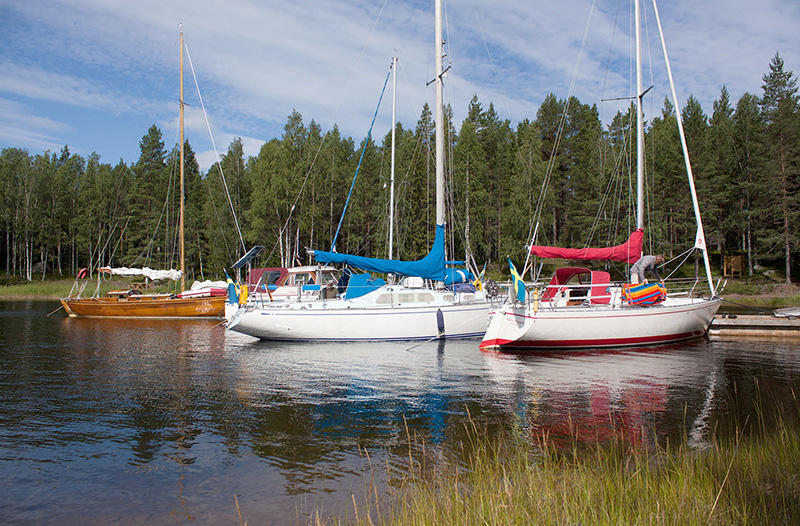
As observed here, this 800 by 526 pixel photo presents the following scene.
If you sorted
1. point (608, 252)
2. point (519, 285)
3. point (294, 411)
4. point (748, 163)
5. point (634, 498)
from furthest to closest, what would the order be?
point (748, 163) < point (608, 252) < point (519, 285) < point (294, 411) < point (634, 498)

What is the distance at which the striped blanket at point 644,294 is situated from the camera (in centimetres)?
1827

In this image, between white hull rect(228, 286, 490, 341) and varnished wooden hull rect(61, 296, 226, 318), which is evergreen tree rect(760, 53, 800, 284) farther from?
varnished wooden hull rect(61, 296, 226, 318)

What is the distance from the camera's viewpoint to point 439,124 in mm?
21531

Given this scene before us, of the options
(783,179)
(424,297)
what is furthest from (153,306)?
(783,179)

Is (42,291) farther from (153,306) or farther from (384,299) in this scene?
(384,299)

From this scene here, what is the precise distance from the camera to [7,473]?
7.54 m

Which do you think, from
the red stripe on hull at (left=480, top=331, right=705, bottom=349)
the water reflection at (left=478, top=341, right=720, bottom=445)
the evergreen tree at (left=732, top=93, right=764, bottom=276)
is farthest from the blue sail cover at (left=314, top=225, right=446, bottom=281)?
the evergreen tree at (left=732, top=93, right=764, bottom=276)

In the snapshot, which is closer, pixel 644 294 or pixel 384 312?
pixel 644 294

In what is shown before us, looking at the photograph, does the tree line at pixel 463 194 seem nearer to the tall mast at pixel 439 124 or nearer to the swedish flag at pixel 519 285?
the tall mast at pixel 439 124

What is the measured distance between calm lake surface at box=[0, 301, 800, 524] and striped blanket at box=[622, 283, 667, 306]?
5.74 ft

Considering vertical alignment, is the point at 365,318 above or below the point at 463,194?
below

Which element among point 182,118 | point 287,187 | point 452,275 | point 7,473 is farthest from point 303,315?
point 287,187

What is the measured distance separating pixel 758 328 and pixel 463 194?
31687 millimetres

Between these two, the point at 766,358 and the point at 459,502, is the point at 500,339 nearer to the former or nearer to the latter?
the point at 766,358
